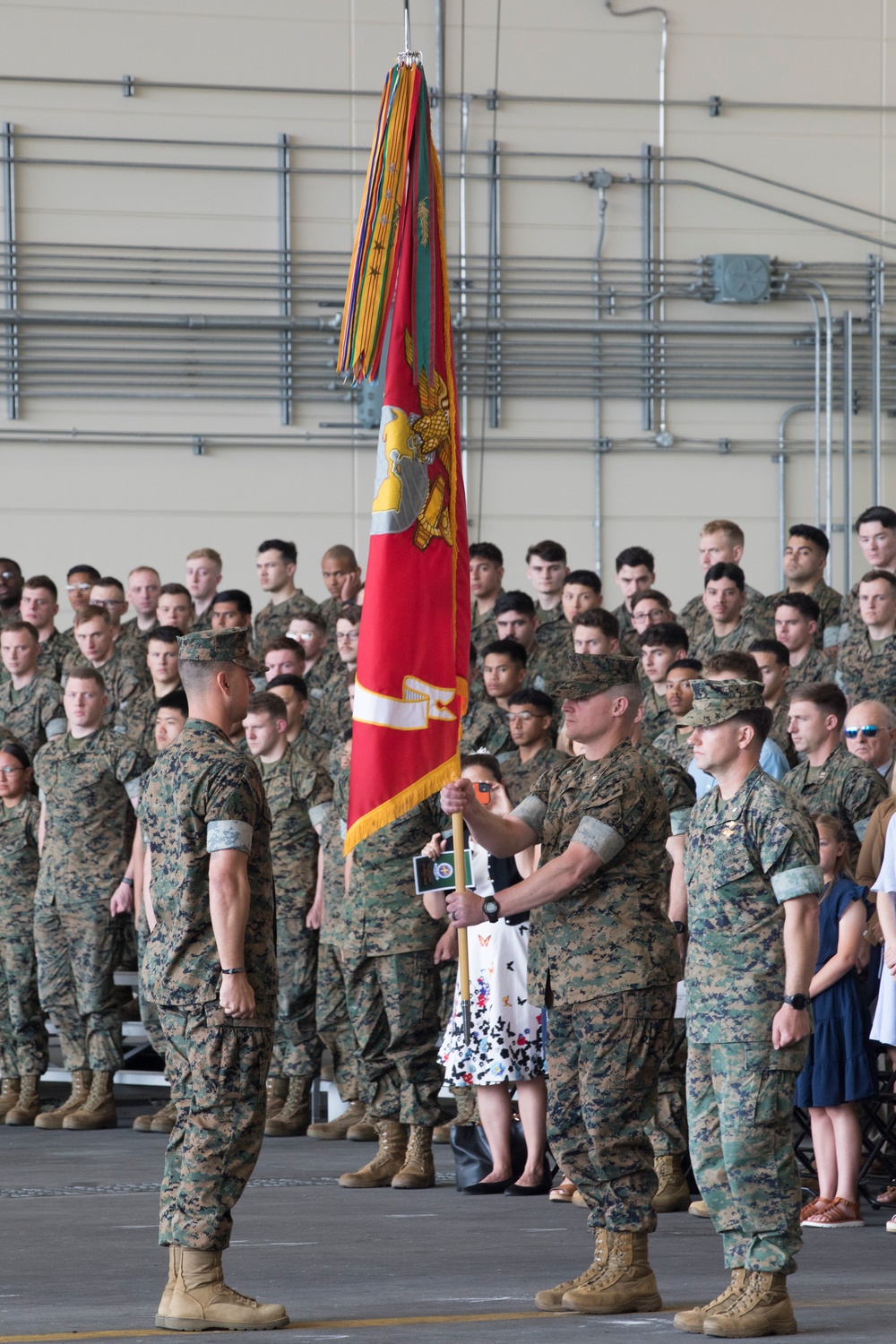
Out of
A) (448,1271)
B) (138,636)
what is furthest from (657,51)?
(448,1271)

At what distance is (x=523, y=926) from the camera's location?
6.46 m

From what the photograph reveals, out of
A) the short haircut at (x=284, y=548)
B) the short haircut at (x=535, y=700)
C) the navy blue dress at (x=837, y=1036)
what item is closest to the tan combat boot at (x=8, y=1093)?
the short haircut at (x=535, y=700)

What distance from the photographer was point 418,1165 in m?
6.50

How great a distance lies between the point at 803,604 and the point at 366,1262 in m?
3.90

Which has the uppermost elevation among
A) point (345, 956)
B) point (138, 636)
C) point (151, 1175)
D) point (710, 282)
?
point (710, 282)

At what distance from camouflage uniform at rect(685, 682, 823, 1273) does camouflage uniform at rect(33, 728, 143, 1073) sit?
3.86 metres

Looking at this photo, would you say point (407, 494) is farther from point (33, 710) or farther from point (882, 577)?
point (33, 710)

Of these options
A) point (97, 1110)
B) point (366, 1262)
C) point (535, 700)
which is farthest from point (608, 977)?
point (97, 1110)

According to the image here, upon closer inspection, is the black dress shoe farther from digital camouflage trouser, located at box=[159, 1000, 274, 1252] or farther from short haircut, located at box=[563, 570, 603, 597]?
short haircut, located at box=[563, 570, 603, 597]

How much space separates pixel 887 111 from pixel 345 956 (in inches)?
337

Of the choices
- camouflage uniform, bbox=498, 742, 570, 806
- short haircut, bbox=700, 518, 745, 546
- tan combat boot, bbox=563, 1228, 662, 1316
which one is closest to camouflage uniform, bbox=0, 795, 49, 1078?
camouflage uniform, bbox=498, 742, 570, 806

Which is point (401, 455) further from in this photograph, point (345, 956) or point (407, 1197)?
point (407, 1197)

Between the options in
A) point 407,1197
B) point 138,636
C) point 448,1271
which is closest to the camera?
point 448,1271

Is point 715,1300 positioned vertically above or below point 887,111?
below
